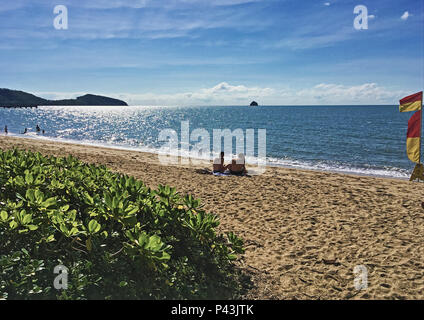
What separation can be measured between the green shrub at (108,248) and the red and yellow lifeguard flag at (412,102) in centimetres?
736

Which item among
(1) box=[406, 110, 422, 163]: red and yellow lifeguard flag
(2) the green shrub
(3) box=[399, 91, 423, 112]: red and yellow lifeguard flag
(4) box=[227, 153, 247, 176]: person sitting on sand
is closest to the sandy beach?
(2) the green shrub

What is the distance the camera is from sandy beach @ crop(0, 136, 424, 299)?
450 cm

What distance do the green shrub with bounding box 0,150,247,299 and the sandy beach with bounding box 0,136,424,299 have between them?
1021 mm

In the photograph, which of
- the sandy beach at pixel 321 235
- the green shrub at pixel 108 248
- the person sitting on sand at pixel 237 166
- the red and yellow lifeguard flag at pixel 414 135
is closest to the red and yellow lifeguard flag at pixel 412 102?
the red and yellow lifeguard flag at pixel 414 135

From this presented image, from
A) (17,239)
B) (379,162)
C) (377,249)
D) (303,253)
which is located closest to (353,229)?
(377,249)

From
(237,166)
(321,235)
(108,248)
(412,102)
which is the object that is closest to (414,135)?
(412,102)

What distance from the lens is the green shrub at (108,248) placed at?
2.99 meters

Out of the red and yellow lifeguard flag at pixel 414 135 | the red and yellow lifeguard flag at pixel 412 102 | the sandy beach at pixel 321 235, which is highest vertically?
the red and yellow lifeguard flag at pixel 412 102

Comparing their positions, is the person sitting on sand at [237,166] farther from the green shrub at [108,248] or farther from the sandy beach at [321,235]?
the green shrub at [108,248]

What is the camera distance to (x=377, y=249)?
18.9ft

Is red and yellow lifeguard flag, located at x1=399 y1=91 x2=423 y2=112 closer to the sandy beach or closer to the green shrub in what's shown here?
the sandy beach

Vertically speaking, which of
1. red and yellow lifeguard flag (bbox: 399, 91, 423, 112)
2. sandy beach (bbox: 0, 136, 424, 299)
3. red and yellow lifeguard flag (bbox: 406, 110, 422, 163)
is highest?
red and yellow lifeguard flag (bbox: 399, 91, 423, 112)
